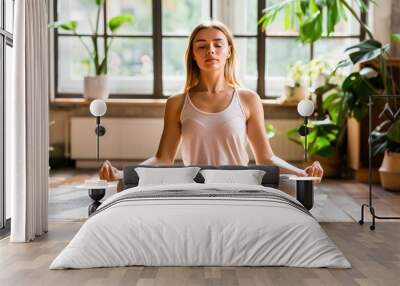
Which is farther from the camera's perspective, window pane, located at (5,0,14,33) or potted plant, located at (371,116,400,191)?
potted plant, located at (371,116,400,191)

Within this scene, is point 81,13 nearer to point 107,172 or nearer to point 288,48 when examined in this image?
point 288,48

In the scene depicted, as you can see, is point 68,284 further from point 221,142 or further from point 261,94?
point 261,94

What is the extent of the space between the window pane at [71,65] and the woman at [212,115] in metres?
5.79

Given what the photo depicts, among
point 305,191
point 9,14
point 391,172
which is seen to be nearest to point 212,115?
point 305,191

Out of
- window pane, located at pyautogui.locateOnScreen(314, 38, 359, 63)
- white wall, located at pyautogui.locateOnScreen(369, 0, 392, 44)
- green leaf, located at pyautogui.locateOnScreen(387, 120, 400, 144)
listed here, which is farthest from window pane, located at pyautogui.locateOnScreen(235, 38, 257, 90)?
green leaf, located at pyautogui.locateOnScreen(387, 120, 400, 144)

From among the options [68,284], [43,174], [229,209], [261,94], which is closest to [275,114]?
[261,94]

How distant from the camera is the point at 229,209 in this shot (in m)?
3.82

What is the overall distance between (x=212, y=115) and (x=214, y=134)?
0.43 feet

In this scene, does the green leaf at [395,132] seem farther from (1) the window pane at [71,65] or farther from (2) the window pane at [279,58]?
(1) the window pane at [71,65]

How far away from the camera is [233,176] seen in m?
4.43

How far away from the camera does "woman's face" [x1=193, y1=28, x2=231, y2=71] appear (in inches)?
172

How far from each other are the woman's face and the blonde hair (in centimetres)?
3

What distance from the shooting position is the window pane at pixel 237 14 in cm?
994

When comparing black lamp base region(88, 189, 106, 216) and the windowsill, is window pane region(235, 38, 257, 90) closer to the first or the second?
the windowsill
